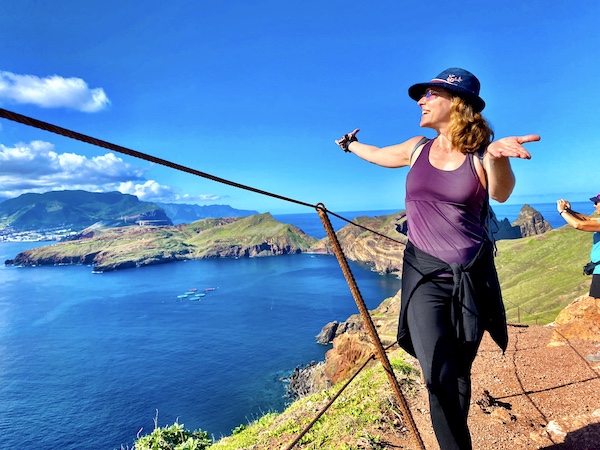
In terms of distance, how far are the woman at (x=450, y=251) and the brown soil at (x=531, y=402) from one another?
2156 mm

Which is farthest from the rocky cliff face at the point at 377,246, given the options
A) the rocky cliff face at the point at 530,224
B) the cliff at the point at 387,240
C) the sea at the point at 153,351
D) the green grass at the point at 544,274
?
the green grass at the point at 544,274

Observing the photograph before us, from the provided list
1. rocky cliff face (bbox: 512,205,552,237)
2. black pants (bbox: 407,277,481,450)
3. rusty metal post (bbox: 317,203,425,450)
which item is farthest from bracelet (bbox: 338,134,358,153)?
rocky cliff face (bbox: 512,205,552,237)

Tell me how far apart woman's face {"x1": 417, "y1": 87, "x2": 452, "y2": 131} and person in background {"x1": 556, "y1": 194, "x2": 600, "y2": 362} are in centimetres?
388

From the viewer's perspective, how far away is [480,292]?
2.46 metres

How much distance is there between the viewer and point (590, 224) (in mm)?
5004

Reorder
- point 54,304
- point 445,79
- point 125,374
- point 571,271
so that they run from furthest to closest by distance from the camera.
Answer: point 54,304 → point 125,374 → point 571,271 → point 445,79

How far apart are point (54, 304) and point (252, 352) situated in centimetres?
7307

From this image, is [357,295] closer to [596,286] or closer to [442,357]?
[442,357]

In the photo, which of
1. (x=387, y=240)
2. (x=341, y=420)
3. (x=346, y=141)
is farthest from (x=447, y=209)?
(x=387, y=240)

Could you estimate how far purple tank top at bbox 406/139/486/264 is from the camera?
7.40ft

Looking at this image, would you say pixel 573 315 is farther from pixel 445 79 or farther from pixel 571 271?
pixel 571 271

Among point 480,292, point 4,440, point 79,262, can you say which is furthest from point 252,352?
point 79,262

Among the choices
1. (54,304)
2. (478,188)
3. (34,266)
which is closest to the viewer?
(478,188)

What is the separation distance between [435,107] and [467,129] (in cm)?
28
